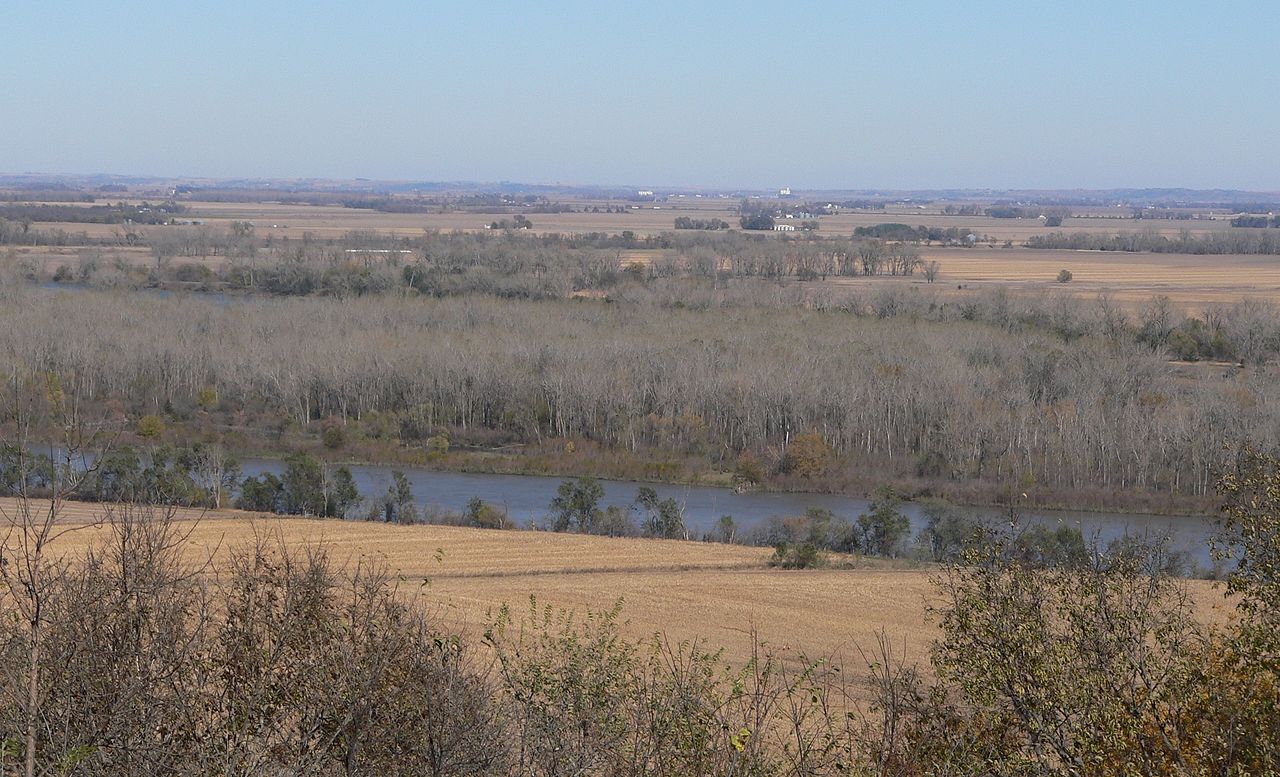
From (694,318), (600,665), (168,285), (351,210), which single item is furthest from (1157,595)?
(351,210)

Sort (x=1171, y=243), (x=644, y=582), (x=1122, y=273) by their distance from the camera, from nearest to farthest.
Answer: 1. (x=644, y=582)
2. (x=1122, y=273)
3. (x=1171, y=243)

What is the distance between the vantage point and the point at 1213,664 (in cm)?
703

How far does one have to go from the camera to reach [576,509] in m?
30.7

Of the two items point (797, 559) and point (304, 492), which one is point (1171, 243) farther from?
point (304, 492)

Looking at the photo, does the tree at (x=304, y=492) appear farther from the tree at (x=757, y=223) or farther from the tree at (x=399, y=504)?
the tree at (x=757, y=223)

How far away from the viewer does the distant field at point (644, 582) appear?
20.0 meters

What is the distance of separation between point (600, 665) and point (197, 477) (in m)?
26.6

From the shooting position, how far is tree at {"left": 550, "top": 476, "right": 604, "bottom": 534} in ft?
99.6

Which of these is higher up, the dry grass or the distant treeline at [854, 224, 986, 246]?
the distant treeline at [854, 224, 986, 246]

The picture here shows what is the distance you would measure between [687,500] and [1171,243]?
87975mm

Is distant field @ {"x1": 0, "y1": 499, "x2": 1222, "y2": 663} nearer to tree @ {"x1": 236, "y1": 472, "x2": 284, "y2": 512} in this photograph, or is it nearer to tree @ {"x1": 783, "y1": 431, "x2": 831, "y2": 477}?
tree @ {"x1": 236, "y1": 472, "x2": 284, "y2": 512}

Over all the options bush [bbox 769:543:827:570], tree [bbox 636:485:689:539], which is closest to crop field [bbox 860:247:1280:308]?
tree [bbox 636:485:689:539]

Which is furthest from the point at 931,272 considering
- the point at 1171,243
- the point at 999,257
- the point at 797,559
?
the point at 797,559

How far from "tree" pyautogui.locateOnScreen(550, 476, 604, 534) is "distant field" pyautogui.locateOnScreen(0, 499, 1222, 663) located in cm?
183
